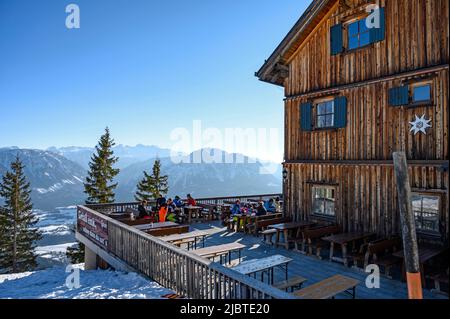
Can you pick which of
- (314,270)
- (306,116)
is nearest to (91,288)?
(314,270)

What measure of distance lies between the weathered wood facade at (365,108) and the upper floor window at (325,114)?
149mm

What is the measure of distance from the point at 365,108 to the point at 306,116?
2.53m

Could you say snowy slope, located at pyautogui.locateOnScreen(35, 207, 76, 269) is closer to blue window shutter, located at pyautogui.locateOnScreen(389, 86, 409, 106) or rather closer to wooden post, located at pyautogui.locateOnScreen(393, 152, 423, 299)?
blue window shutter, located at pyautogui.locateOnScreen(389, 86, 409, 106)

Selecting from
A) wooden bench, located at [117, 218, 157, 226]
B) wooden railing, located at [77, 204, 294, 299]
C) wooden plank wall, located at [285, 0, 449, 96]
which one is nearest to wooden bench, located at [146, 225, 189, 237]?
wooden railing, located at [77, 204, 294, 299]

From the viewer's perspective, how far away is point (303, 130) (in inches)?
541

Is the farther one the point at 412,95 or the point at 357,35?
the point at 357,35

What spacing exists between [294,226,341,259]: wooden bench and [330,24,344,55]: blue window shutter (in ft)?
22.8

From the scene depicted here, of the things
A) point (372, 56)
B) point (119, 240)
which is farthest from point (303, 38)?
point (119, 240)

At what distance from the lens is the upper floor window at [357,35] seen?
11.8 meters

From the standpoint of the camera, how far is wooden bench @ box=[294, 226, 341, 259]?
1059 centimetres

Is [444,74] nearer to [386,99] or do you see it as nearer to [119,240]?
[386,99]

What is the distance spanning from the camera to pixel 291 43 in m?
13.8

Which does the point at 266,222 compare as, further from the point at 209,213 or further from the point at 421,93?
the point at 421,93

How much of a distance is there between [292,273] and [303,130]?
22.0 feet
